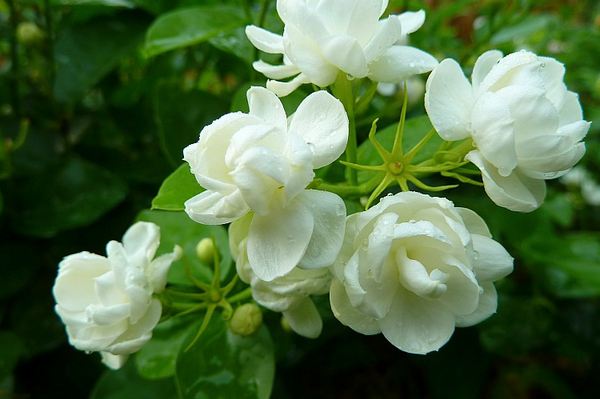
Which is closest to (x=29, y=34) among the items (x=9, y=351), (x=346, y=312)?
(x=9, y=351)

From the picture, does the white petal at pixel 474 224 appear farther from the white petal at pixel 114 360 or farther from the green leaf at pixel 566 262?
the green leaf at pixel 566 262

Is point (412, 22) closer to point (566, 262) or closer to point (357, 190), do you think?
point (357, 190)

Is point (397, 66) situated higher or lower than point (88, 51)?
higher

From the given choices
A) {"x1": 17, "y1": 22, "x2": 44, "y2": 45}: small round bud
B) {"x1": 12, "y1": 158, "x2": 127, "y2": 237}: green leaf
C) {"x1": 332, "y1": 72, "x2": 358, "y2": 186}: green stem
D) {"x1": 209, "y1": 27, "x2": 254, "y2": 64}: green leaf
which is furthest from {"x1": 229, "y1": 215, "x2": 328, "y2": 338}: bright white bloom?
{"x1": 17, "y1": 22, "x2": 44, "y2": 45}: small round bud

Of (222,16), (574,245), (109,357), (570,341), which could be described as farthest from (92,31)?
(570,341)

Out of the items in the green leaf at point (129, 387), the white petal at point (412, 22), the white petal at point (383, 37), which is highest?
the white petal at point (383, 37)

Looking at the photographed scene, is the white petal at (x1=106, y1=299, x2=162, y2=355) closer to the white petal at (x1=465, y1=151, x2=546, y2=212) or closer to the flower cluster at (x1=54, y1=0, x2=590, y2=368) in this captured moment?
the flower cluster at (x1=54, y1=0, x2=590, y2=368)

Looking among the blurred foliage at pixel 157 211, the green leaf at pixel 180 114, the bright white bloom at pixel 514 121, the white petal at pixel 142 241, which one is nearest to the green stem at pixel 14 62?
the blurred foliage at pixel 157 211
